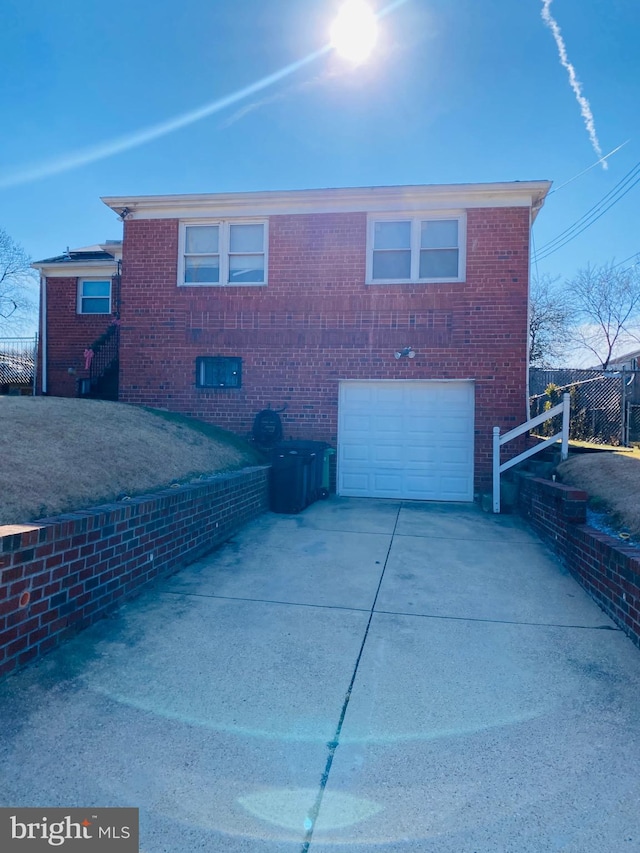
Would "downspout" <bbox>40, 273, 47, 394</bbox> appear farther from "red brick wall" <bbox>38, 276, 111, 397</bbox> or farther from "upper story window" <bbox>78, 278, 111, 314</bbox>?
"upper story window" <bbox>78, 278, 111, 314</bbox>

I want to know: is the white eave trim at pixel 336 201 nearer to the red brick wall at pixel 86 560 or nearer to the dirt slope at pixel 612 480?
the dirt slope at pixel 612 480

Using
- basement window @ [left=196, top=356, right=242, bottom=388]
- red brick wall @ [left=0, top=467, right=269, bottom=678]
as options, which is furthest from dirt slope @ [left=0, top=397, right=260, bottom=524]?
basement window @ [left=196, top=356, right=242, bottom=388]

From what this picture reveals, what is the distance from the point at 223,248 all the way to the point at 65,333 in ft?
24.0

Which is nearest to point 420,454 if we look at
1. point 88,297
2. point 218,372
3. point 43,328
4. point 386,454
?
point 386,454

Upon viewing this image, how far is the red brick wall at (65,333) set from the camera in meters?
15.7

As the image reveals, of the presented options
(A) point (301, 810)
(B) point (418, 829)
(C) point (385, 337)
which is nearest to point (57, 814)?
(A) point (301, 810)

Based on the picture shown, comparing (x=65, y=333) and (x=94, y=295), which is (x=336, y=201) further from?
(x=65, y=333)

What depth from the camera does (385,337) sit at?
10445mm

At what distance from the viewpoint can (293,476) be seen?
8789 mm

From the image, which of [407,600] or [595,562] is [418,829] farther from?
[595,562]

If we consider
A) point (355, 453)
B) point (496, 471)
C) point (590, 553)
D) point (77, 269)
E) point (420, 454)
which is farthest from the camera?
point (77, 269)

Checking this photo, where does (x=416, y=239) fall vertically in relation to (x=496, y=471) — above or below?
above

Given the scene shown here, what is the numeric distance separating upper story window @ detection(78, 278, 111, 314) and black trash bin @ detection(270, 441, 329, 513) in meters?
9.36

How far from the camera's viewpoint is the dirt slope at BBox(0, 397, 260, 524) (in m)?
4.44
